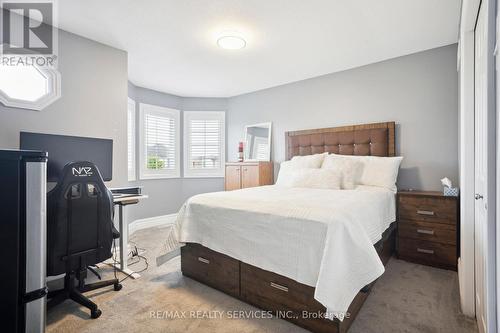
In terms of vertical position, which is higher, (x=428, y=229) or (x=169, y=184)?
(x=169, y=184)

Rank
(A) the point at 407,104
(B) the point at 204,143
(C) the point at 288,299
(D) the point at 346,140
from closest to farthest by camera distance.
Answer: (C) the point at 288,299 → (A) the point at 407,104 → (D) the point at 346,140 → (B) the point at 204,143

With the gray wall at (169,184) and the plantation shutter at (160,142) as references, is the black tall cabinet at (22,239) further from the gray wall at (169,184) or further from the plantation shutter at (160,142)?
the plantation shutter at (160,142)

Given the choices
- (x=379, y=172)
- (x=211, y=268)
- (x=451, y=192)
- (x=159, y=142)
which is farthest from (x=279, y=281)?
(x=159, y=142)

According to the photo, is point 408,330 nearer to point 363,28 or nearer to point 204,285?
point 204,285

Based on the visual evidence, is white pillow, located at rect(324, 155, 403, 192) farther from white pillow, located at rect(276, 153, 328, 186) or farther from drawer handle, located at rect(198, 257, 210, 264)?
drawer handle, located at rect(198, 257, 210, 264)

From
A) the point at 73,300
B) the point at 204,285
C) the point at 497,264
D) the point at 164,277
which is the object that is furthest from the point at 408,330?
the point at 73,300

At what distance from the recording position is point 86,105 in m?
2.73

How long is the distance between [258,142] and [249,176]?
80 centimetres

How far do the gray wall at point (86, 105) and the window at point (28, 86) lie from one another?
61 mm

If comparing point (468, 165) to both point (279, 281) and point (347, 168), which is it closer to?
point (347, 168)

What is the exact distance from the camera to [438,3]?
7.05 feet

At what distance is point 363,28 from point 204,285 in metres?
2.97

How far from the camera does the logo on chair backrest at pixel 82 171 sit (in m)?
1.76

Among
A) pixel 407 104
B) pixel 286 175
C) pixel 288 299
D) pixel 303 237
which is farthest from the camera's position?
pixel 286 175
